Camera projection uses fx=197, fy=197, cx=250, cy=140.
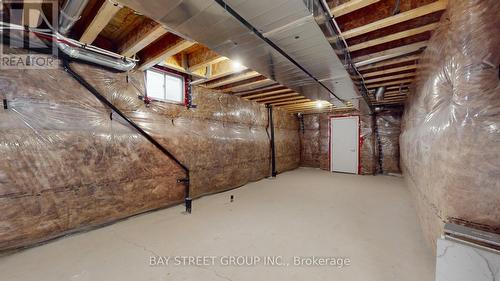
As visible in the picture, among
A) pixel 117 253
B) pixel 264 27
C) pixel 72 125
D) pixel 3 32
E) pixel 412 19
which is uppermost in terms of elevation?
pixel 412 19

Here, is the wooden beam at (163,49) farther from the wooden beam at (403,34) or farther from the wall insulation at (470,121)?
the wall insulation at (470,121)

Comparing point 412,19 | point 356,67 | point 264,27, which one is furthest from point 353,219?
point 264,27

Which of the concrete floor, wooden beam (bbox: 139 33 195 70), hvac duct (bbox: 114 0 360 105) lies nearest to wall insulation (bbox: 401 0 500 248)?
the concrete floor

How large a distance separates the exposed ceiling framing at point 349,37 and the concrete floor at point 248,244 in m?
2.03

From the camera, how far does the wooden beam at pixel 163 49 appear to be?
7.01 ft

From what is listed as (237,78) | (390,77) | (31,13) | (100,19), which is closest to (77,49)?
(31,13)

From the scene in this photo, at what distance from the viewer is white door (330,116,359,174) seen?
20.4 ft

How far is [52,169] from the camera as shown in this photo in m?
2.08

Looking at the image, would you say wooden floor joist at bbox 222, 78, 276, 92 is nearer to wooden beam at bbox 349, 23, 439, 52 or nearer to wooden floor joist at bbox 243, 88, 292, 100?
wooden floor joist at bbox 243, 88, 292, 100

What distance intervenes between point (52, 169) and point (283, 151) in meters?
5.24

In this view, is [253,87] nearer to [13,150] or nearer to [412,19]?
[412,19]

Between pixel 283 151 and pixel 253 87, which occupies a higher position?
pixel 253 87

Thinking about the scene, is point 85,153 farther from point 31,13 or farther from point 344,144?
point 344,144

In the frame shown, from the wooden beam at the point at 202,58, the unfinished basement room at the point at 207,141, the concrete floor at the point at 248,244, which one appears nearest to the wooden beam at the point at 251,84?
the unfinished basement room at the point at 207,141
